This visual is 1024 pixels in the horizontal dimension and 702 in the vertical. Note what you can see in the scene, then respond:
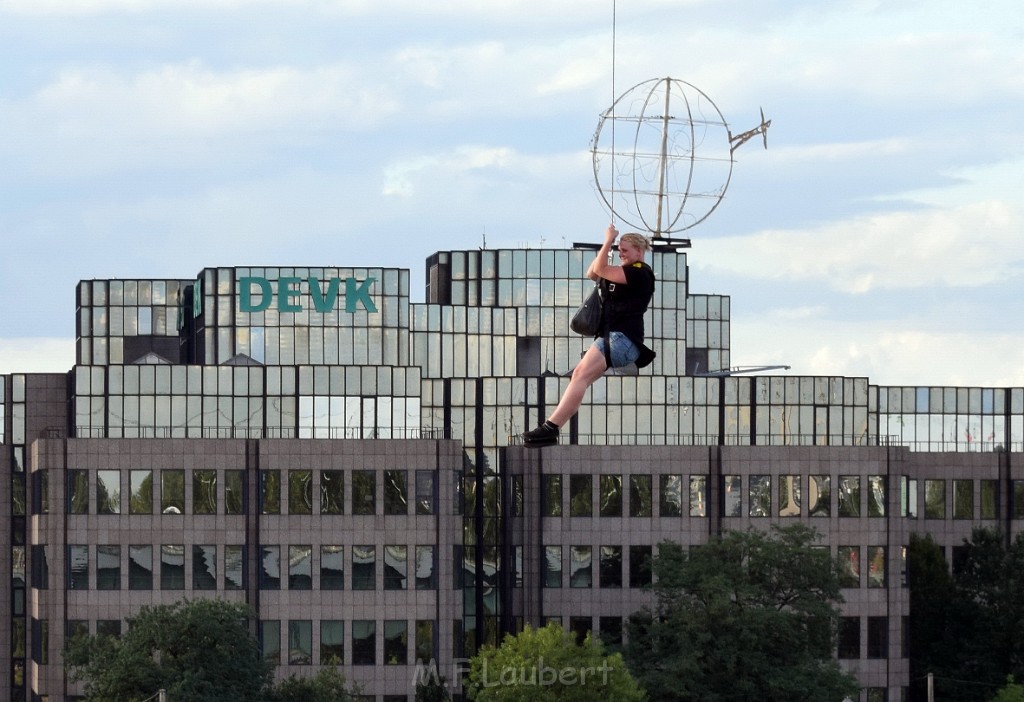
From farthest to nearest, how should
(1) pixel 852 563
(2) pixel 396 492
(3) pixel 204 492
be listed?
1. (1) pixel 852 563
2. (3) pixel 204 492
3. (2) pixel 396 492

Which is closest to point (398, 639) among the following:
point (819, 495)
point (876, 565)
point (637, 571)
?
point (637, 571)

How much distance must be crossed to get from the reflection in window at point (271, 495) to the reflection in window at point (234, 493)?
50.1 inches

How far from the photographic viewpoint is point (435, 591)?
156 m

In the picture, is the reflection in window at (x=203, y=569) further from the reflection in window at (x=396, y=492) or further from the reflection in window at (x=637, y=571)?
the reflection in window at (x=637, y=571)

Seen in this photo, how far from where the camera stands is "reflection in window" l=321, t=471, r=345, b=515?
154750 mm

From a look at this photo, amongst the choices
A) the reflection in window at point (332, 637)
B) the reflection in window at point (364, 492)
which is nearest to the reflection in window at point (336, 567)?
the reflection in window at point (332, 637)

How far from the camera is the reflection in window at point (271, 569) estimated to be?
155250mm

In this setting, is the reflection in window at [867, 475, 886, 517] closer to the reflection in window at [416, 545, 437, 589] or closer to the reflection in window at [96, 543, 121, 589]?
the reflection in window at [416, 545, 437, 589]

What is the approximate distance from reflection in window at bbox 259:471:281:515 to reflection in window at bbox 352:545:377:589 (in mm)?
6199

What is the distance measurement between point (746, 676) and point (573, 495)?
34.7m

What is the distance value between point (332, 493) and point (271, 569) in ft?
22.1

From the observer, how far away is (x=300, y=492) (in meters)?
156

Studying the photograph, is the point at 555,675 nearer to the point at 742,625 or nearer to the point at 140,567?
the point at 742,625

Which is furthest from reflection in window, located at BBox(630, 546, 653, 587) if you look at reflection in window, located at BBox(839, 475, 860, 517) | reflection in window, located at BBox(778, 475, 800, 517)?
reflection in window, located at BBox(839, 475, 860, 517)
